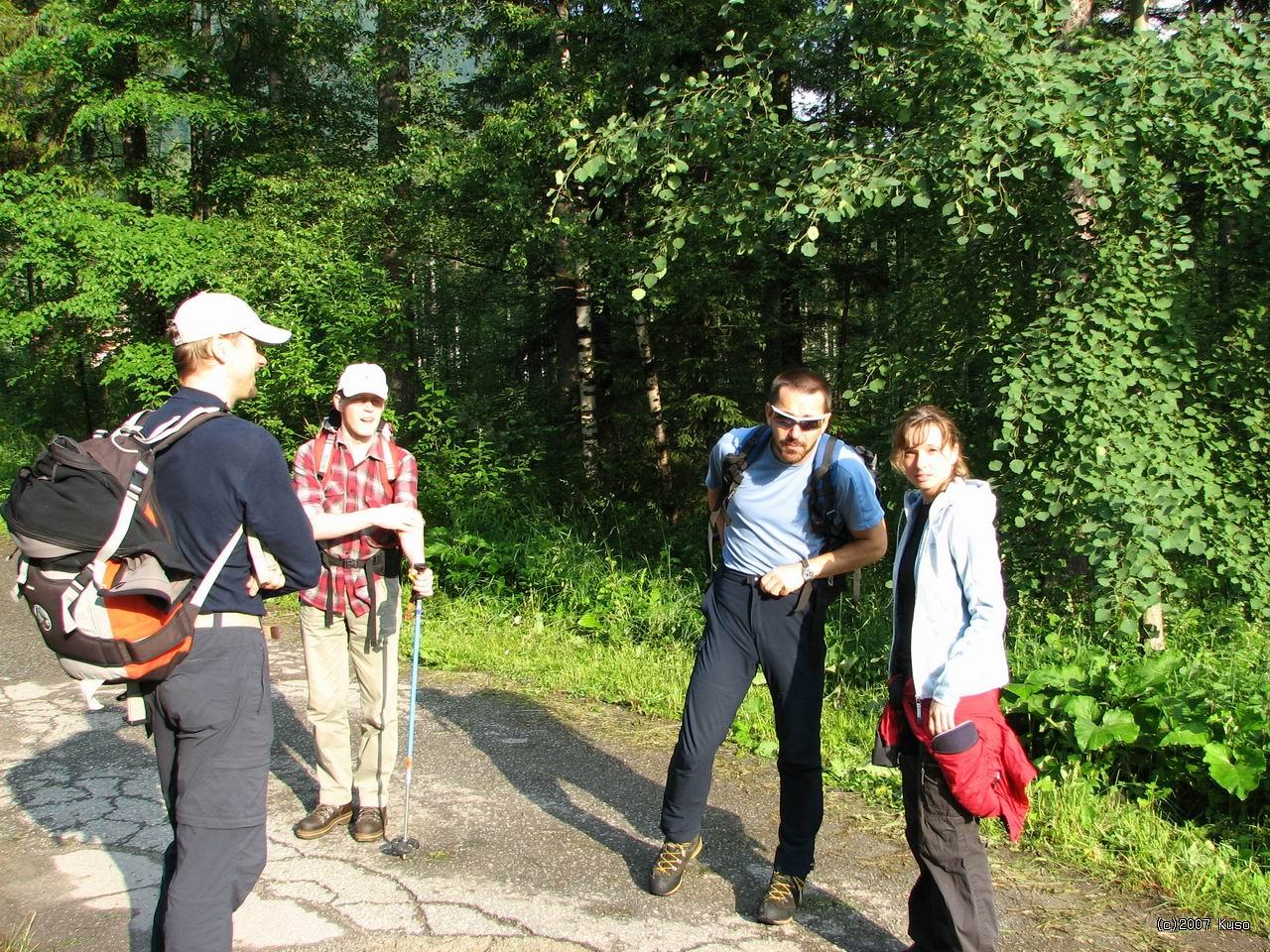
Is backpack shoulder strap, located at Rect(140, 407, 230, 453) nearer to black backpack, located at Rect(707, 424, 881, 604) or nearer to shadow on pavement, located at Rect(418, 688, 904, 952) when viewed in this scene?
black backpack, located at Rect(707, 424, 881, 604)

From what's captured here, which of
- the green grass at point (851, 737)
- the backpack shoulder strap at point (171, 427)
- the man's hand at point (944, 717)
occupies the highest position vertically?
the backpack shoulder strap at point (171, 427)

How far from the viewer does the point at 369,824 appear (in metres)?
4.06

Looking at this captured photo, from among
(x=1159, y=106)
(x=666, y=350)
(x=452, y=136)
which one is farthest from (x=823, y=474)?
(x=666, y=350)

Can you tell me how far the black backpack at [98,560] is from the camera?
234 cm

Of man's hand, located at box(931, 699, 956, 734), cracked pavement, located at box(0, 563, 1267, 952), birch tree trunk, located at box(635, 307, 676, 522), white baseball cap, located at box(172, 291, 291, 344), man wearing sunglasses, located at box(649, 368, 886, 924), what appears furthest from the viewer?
birch tree trunk, located at box(635, 307, 676, 522)

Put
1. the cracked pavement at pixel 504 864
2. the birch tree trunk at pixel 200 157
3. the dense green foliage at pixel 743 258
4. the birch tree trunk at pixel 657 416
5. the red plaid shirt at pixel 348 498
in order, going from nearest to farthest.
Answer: the cracked pavement at pixel 504 864 < the red plaid shirt at pixel 348 498 < the dense green foliage at pixel 743 258 < the birch tree trunk at pixel 657 416 < the birch tree trunk at pixel 200 157

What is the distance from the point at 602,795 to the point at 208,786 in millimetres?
2304

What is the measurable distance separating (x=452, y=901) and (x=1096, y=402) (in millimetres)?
4006

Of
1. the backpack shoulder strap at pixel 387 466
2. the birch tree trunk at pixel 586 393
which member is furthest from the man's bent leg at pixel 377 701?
the birch tree trunk at pixel 586 393

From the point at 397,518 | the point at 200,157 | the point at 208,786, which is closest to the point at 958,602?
the point at 397,518

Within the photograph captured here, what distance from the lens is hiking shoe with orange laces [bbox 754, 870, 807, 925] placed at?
3.38 m

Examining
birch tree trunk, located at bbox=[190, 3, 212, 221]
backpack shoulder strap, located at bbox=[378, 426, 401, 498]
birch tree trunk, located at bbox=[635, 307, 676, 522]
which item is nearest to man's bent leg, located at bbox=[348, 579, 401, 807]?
backpack shoulder strap, located at bbox=[378, 426, 401, 498]

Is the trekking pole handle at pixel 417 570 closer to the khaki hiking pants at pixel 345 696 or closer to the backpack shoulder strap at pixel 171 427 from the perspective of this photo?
the khaki hiking pants at pixel 345 696

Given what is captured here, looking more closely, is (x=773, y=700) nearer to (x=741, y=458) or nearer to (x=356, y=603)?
(x=741, y=458)
